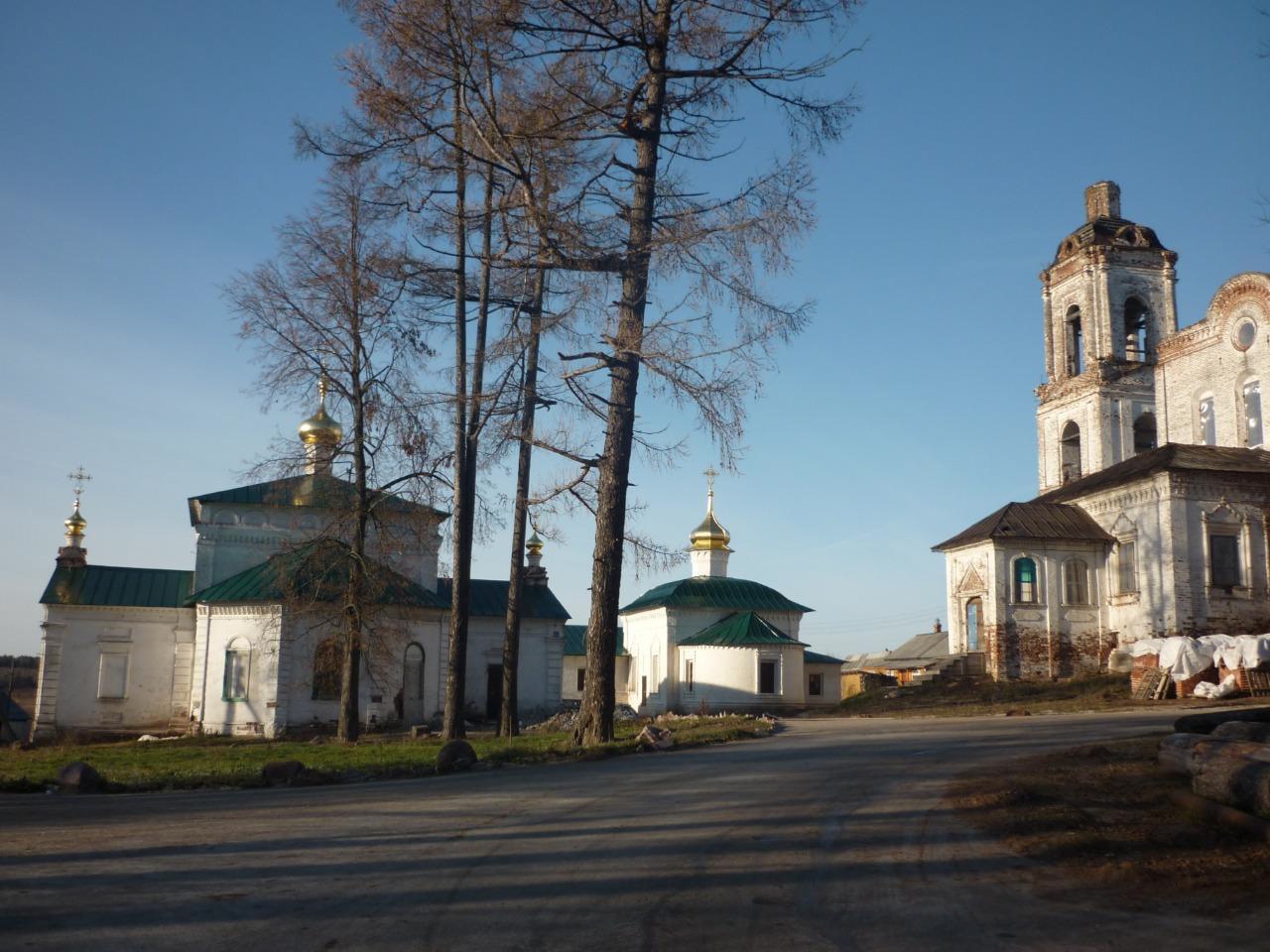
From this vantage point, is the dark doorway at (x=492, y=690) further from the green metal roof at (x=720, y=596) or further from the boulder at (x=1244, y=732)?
the boulder at (x=1244, y=732)

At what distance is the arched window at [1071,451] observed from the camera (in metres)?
49.2

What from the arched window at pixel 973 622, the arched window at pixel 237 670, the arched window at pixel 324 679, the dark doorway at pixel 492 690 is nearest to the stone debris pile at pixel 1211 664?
the arched window at pixel 973 622

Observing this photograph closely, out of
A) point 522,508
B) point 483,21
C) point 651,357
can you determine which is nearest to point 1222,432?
point 522,508

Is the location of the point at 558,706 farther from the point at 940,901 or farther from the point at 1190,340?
the point at 940,901

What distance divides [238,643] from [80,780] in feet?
64.3

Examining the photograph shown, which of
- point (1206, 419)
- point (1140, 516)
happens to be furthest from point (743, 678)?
point (1206, 419)

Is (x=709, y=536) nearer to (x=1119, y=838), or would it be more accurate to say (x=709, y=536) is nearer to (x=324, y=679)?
(x=324, y=679)

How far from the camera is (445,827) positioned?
8.77 metres

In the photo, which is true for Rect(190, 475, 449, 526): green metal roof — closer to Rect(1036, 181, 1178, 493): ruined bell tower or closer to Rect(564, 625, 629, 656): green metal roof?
Rect(564, 625, 629, 656): green metal roof

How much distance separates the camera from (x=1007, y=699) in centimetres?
3073

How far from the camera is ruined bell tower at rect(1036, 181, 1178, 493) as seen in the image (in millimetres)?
46812

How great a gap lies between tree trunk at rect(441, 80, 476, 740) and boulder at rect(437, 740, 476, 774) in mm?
6765

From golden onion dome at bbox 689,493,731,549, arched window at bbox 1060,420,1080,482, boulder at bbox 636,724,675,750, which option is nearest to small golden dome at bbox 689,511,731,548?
golden onion dome at bbox 689,493,731,549

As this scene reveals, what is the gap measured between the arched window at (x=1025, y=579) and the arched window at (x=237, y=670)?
76.2ft
